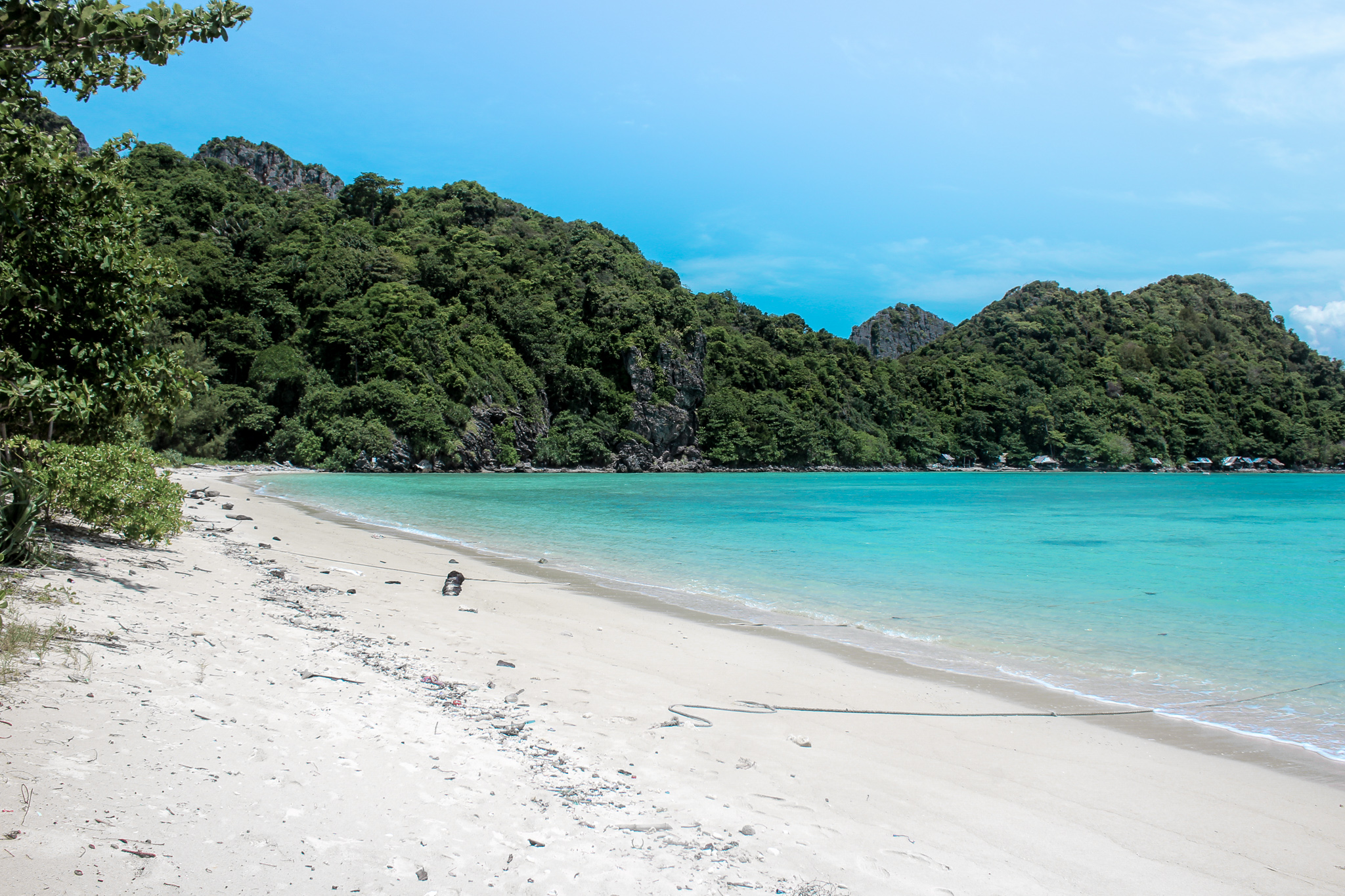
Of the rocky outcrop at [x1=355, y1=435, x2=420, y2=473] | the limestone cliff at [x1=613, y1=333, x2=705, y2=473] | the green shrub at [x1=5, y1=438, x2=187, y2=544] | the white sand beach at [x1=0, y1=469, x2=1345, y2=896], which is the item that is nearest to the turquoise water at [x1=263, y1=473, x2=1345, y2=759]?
the white sand beach at [x1=0, y1=469, x2=1345, y2=896]

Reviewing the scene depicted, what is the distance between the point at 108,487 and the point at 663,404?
3134 inches

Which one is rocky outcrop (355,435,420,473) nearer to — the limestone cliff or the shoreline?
the limestone cliff

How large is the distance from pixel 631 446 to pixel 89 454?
76526 mm

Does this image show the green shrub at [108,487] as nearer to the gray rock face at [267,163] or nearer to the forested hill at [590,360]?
the forested hill at [590,360]

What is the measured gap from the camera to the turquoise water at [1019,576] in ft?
23.2

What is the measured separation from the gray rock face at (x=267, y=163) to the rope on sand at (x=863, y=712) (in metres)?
134

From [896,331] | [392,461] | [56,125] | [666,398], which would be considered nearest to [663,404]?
[666,398]

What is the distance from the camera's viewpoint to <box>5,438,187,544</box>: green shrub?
7.05 metres

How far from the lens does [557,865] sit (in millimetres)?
2732

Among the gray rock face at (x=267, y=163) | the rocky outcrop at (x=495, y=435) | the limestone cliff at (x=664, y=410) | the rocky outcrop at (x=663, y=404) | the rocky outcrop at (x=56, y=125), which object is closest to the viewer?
the rocky outcrop at (x=56, y=125)

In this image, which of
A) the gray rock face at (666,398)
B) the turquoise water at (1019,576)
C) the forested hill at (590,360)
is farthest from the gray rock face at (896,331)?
the turquoise water at (1019,576)

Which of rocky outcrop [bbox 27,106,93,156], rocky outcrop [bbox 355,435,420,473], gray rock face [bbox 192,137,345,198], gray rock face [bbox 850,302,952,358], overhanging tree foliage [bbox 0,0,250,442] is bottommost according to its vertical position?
rocky outcrop [bbox 355,435,420,473]

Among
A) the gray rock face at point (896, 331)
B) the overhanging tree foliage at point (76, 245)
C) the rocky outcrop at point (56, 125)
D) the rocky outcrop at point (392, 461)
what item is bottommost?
the rocky outcrop at point (392, 461)

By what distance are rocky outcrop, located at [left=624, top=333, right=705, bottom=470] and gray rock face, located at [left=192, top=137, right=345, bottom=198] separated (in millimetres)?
70283
